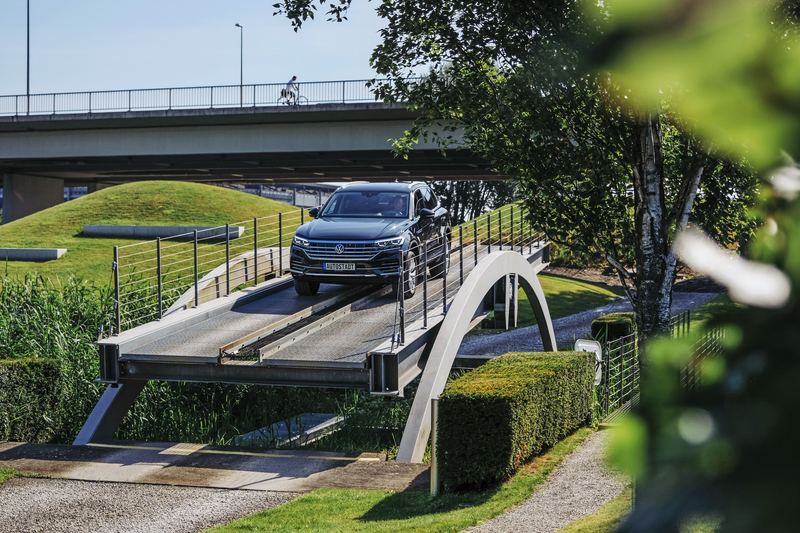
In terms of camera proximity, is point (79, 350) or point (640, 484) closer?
point (640, 484)

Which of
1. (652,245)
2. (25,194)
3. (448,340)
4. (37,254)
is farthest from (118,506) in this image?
(25,194)

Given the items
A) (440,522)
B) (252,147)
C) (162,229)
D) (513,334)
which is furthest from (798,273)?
(252,147)

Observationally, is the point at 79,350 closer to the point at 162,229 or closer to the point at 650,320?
the point at 650,320

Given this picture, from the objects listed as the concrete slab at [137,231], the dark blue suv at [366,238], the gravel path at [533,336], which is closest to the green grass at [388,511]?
the dark blue suv at [366,238]

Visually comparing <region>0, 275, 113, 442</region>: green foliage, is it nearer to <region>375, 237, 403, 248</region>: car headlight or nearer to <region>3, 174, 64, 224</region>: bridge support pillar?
<region>375, 237, 403, 248</region>: car headlight

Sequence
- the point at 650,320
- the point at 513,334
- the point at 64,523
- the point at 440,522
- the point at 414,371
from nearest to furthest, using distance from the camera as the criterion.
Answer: the point at 440,522 → the point at 64,523 → the point at 650,320 → the point at 414,371 → the point at 513,334

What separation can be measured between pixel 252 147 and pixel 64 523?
98.3 feet

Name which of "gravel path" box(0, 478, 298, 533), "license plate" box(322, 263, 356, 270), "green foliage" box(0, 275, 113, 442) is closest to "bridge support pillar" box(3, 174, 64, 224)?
"green foliage" box(0, 275, 113, 442)

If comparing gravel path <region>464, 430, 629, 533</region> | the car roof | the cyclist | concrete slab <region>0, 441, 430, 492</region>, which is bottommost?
concrete slab <region>0, 441, 430, 492</region>

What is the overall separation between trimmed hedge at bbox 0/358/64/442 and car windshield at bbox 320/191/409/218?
6.12m

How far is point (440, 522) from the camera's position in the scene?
288 inches

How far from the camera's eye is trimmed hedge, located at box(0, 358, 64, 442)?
11.1 meters

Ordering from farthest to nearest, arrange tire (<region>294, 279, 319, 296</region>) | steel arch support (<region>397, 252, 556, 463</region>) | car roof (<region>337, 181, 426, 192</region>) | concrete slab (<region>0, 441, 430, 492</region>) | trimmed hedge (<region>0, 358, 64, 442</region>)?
car roof (<region>337, 181, 426, 192</region>), tire (<region>294, 279, 319, 296</region>), trimmed hedge (<region>0, 358, 64, 442</region>), steel arch support (<region>397, 252, 556, 463</region>), concrete slab (<region>0, 441, 430, 492</region>)

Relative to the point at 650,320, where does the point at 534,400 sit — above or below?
below
